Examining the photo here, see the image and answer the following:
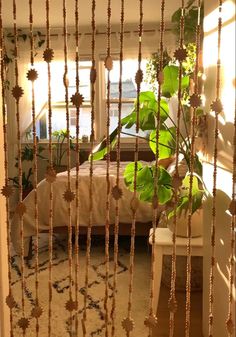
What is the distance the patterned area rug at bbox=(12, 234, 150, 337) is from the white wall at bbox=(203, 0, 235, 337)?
0.78 m

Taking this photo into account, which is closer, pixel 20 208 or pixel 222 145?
pixel 20 208

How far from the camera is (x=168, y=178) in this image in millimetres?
1857

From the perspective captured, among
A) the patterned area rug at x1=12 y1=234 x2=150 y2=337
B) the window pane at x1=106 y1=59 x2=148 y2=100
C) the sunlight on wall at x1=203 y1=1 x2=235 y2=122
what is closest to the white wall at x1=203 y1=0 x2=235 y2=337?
the sunlight on wall at x1=203 y1=1 x2=235 y2=122

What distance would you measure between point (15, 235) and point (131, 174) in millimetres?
1882

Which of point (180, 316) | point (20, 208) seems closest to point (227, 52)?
point (20, 208)

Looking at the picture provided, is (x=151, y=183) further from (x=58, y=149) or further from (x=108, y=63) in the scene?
(x=58, y=149)

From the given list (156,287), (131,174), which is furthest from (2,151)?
(156,287)

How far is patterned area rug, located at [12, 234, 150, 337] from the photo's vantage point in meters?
2.33

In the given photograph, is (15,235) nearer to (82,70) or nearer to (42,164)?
(42,164)

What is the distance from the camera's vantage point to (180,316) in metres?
2.33

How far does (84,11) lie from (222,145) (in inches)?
160

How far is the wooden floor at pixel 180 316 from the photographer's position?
6.97 ft

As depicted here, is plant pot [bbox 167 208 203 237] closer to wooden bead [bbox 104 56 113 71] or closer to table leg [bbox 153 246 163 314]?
table leg [bbox 153 246 163 314]

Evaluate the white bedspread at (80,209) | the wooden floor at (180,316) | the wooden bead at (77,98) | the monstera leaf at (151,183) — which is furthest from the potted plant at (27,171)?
the wooden bead at (77,98)
